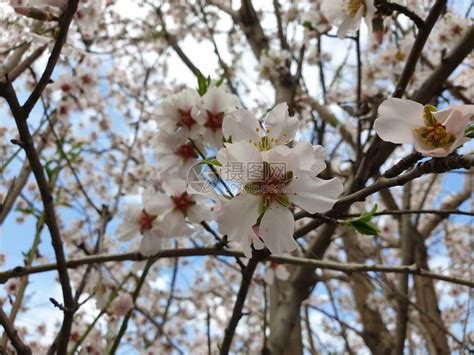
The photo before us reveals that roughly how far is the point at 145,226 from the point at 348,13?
44.4 inches

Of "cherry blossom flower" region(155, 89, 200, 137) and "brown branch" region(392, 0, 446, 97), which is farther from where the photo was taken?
"cherry blossom flower" region(155, 89, 200, 137)

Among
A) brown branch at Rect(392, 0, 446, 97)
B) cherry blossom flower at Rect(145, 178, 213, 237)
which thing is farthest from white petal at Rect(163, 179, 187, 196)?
brown branch at Rect(392, 0, 446, 97)

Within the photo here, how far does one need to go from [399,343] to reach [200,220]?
1.40m

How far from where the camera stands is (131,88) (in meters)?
5.99

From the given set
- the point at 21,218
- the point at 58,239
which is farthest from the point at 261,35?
the point at 21,218

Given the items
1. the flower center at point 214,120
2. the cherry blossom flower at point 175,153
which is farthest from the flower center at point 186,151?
the flower center at point 214,120

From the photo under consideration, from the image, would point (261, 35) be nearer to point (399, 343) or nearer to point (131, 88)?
point (399, 343)

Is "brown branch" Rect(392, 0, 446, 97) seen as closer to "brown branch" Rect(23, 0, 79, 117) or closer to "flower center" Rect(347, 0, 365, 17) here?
"flower center" Rect(347, 0, 365, 17)

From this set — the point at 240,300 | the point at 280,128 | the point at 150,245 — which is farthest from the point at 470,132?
the point at 150,245

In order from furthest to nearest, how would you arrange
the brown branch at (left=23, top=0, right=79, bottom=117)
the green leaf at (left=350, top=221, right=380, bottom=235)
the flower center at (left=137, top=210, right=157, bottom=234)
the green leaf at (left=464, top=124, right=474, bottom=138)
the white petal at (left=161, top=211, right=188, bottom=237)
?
the flower center at (left=137, top=210, right=157, bottom=234)
the white petal at (left=161, top=211, right=188, bottom=237)
the brown branch at (left=23, top=0, right=79, bottom=117)
the green leaf at (left=350, top=221, right=380, bottom=235)
the green leaf at (left=464, top=124, right=474, bottom=138)

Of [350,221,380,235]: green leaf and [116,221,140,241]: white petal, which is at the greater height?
[116,221,140,241]: white petal

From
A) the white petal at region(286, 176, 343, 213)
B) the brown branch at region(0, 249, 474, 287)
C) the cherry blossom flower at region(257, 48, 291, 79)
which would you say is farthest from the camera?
the cherry blossom flower at region(257, 48, 291, 79)

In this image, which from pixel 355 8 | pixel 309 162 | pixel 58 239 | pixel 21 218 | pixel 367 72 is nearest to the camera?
pixel 309 162

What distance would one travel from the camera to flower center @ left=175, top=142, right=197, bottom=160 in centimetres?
145
